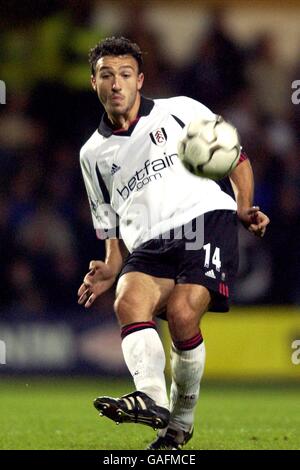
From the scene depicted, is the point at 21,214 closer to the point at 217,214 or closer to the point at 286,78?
the point at 286,78

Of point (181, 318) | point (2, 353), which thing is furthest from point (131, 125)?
point (2, 353)

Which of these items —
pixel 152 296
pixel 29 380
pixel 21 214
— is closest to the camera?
pixel 152 296

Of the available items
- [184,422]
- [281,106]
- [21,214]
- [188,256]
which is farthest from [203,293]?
[281,106]

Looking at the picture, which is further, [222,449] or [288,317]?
[288,317]

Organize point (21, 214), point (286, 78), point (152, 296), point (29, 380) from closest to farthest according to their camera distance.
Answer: point (152, 296) → point (29, 380) → point (21, 214) → point (286, 78)

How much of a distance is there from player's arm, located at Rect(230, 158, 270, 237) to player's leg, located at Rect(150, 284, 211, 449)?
40 cm

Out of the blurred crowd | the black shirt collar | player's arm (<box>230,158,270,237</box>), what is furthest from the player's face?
the blurred crowd

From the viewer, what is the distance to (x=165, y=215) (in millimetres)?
5508

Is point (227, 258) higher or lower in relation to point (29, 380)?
higher

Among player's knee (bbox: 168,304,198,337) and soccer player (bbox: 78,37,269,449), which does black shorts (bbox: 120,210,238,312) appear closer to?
soccer player (bbox: 78,37,269,449)

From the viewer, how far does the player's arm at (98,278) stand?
557 cm

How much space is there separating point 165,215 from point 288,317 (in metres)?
4.87

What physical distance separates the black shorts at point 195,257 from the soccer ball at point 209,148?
28 cm

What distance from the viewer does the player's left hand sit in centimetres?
534
